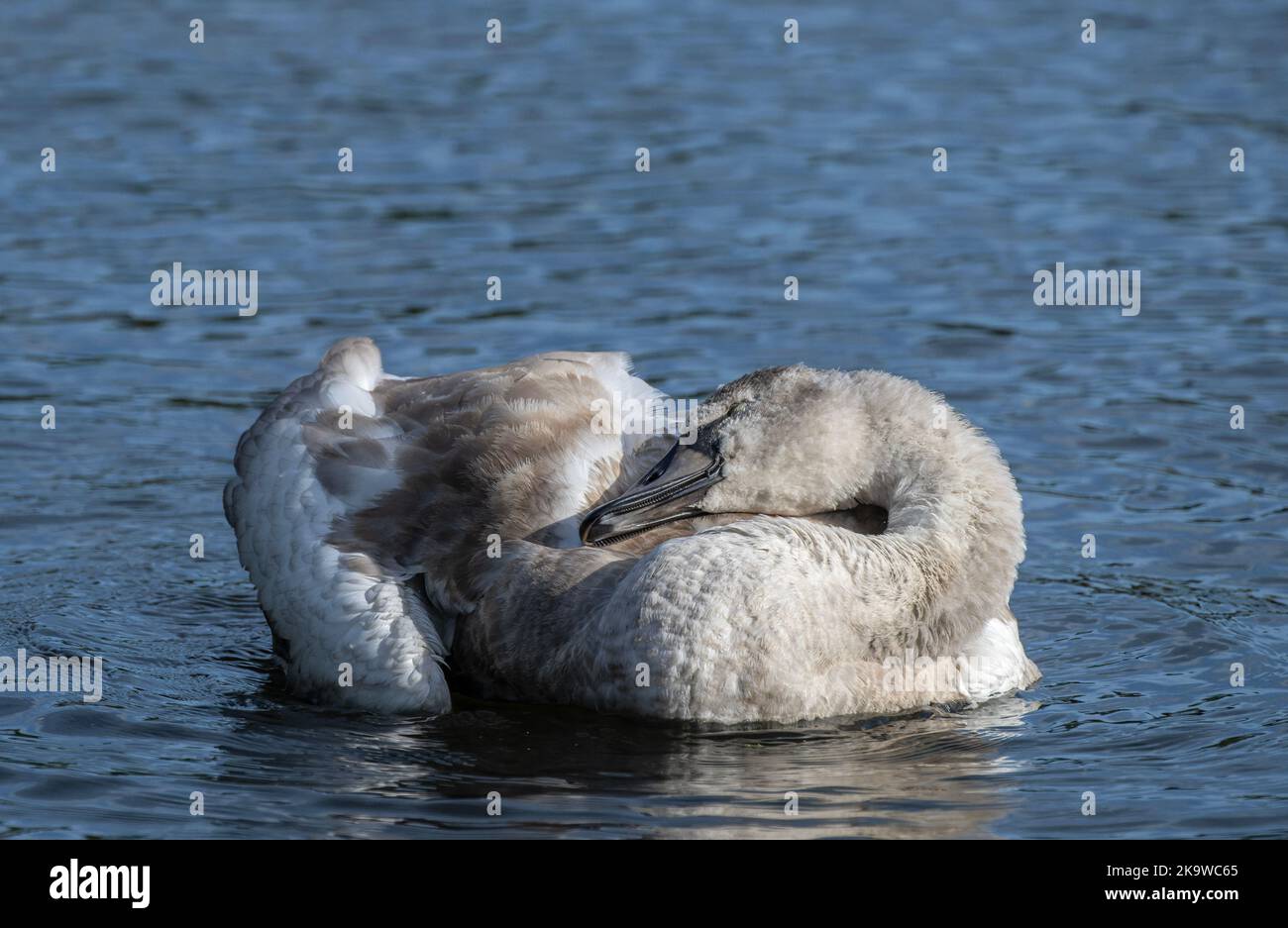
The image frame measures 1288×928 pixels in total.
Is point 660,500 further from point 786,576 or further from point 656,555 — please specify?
point 786,576

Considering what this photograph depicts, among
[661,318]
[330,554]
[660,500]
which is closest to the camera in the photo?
[660,500]

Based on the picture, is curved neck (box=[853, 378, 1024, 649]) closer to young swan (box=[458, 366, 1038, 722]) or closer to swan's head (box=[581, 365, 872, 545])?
young swan (box=[458, 366, 1038, 722])

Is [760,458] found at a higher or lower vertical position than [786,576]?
higher

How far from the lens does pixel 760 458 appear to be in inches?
339

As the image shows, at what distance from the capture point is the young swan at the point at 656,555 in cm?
809

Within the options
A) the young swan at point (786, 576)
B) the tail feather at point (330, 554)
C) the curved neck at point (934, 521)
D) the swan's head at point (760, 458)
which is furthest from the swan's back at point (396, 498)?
the curved neck at point (934, 521)

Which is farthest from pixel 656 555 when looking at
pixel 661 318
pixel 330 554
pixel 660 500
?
pixel 661 318

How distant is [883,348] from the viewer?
1355cm

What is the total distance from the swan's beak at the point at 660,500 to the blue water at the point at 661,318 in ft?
2.55

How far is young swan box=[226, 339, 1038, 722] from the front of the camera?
26.5ft

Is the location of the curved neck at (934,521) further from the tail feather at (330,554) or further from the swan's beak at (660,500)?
the tail feather at (330,554)

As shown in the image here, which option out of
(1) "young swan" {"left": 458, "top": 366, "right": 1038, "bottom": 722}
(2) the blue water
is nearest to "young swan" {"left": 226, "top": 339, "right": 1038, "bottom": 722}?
(1) "young swan" {"left": 458, "top": 366, "right": 1038, "bottom": 722}

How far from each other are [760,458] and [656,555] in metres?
0.70

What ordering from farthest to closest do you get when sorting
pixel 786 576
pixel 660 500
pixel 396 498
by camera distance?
1. pixel 396 498
2. pixel 660 500
3. pixel 786 576
